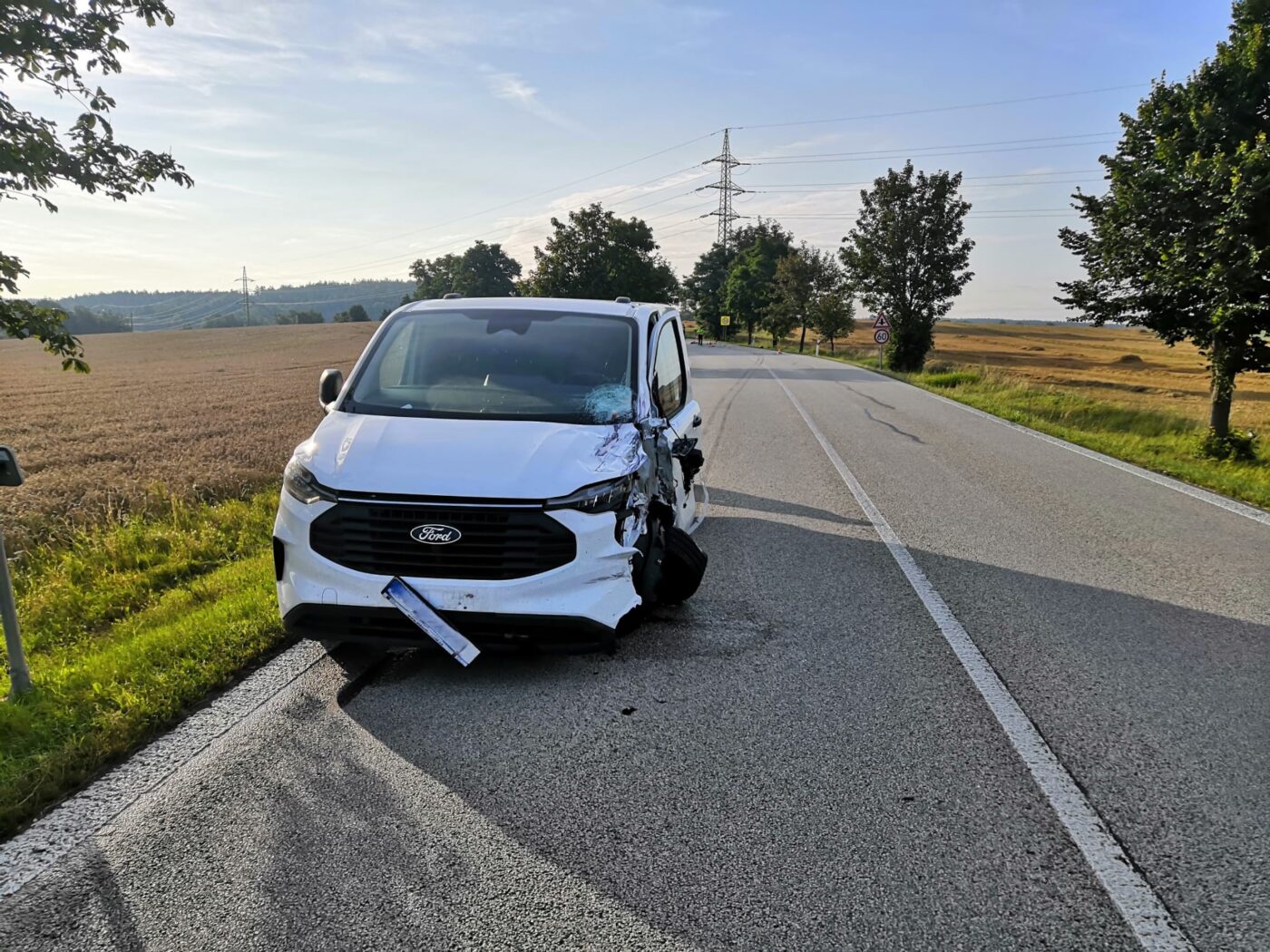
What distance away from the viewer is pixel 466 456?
13.8 ft

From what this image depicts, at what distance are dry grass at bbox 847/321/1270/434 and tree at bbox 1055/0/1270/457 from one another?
164cm

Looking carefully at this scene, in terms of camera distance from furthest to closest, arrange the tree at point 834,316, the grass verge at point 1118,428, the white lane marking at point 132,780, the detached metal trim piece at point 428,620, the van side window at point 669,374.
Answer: the tree at point 834,316
the grass verge at point 1118,428
the van side window at point 669,374
the detached metal trim piece at point 428,620
the white lane marking at point 132,780

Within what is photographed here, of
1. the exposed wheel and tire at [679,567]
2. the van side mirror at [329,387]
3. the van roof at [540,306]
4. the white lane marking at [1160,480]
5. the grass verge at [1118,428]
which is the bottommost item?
the grass verge at [1118,428]

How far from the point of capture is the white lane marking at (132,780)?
280cm

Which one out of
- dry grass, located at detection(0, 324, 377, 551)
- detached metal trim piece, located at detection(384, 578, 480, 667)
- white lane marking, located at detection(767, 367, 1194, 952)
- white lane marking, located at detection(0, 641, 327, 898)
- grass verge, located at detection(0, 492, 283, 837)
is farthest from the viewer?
dry grass, located at detection(0, 324, 377, 551)

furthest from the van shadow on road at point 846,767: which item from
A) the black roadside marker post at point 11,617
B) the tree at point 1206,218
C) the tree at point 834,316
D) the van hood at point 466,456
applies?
the tree at point 834,316

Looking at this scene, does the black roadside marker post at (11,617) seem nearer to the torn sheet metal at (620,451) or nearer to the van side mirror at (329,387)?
the van side mirror at (329,387)

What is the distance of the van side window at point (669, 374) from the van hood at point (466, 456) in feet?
3.14

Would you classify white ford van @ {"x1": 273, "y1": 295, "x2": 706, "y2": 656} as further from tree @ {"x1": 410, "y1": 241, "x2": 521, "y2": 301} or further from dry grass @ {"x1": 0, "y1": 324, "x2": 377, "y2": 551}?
tree @ {"x1": 410, "y1": 241, "x2": 521, "y2": 301}

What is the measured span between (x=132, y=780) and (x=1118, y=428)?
20.9 m

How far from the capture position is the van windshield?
4949 millimetres

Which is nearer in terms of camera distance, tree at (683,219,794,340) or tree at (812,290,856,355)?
tree at (812,290,856,355)

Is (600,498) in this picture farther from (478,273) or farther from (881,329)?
(478,273)

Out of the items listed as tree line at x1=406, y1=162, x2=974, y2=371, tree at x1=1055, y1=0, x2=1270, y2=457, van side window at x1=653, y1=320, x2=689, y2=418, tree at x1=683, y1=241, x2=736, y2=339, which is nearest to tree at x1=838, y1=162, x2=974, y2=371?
tree line at x1=406, y1=162, x2=974, y2=371
